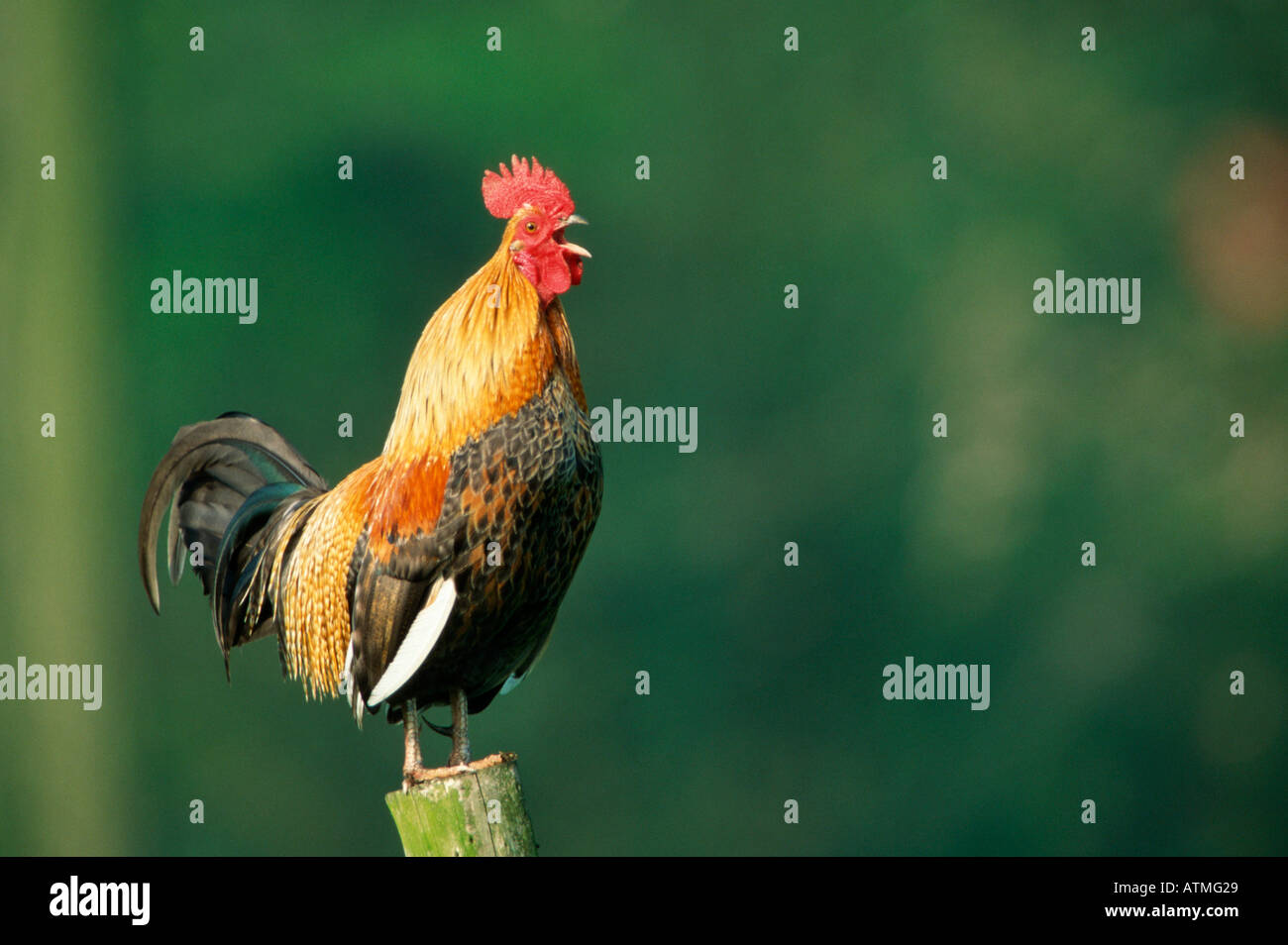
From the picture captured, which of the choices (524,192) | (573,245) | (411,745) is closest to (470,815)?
(411,745)

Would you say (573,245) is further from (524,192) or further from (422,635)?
(422,635)

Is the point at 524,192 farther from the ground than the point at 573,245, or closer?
farther from the ground

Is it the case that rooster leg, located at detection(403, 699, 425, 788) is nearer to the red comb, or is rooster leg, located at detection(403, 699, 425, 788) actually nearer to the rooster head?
the rooster head

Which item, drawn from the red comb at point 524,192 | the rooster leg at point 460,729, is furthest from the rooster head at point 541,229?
the rooster leg at point 460,729

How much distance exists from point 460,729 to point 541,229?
3.63 ft

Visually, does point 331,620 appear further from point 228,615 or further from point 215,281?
point 215,281

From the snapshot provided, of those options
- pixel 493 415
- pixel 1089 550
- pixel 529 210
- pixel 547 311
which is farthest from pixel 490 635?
pixel 1089 550

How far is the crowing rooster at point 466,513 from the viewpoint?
2.70 metres

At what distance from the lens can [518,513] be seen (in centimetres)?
269

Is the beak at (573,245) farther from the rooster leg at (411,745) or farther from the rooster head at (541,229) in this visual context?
the rooster leg at (411,745)

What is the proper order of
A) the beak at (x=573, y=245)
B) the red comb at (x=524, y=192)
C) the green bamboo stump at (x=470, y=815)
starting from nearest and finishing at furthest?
the green bamboo stump at (x=470, y=815)
the beak at (x=573, y=245)
the red comb at (x=524, y=192)

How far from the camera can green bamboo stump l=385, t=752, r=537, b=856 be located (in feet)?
8.68

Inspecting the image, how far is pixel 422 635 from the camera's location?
8.93 feet

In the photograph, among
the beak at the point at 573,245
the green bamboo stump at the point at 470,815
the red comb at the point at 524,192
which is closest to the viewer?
the green bamboo stump at the point at 470,815
